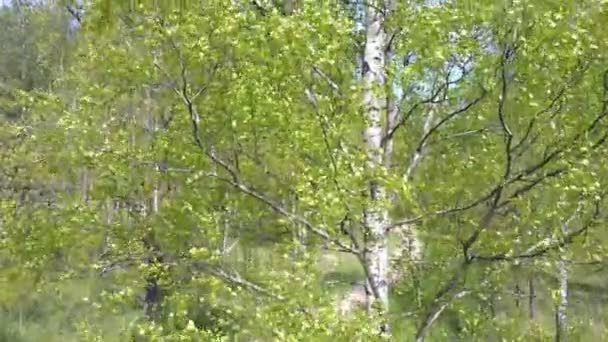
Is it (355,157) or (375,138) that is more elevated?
(375,138)

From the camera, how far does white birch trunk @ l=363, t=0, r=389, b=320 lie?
4.40m

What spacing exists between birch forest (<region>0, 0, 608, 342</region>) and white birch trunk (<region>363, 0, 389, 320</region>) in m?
0.01

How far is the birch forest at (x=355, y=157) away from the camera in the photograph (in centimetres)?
406

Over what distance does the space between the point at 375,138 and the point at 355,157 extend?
791mm

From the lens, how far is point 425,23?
4.43 meters

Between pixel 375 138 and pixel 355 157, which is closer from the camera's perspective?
pixel 355 157

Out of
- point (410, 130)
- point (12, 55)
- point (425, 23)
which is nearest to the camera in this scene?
point (425, 23)

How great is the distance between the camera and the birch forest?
406 cm

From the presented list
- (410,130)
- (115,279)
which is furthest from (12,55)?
(410,130)

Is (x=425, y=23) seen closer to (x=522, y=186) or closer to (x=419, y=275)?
(x=522, y=186)

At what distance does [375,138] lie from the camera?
4832mm

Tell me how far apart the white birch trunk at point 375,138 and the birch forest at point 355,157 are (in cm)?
1

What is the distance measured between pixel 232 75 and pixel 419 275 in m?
2.10

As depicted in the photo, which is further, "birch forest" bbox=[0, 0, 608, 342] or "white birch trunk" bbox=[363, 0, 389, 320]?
"white birch trunk" bbox=[363, 0, 389, 320]
